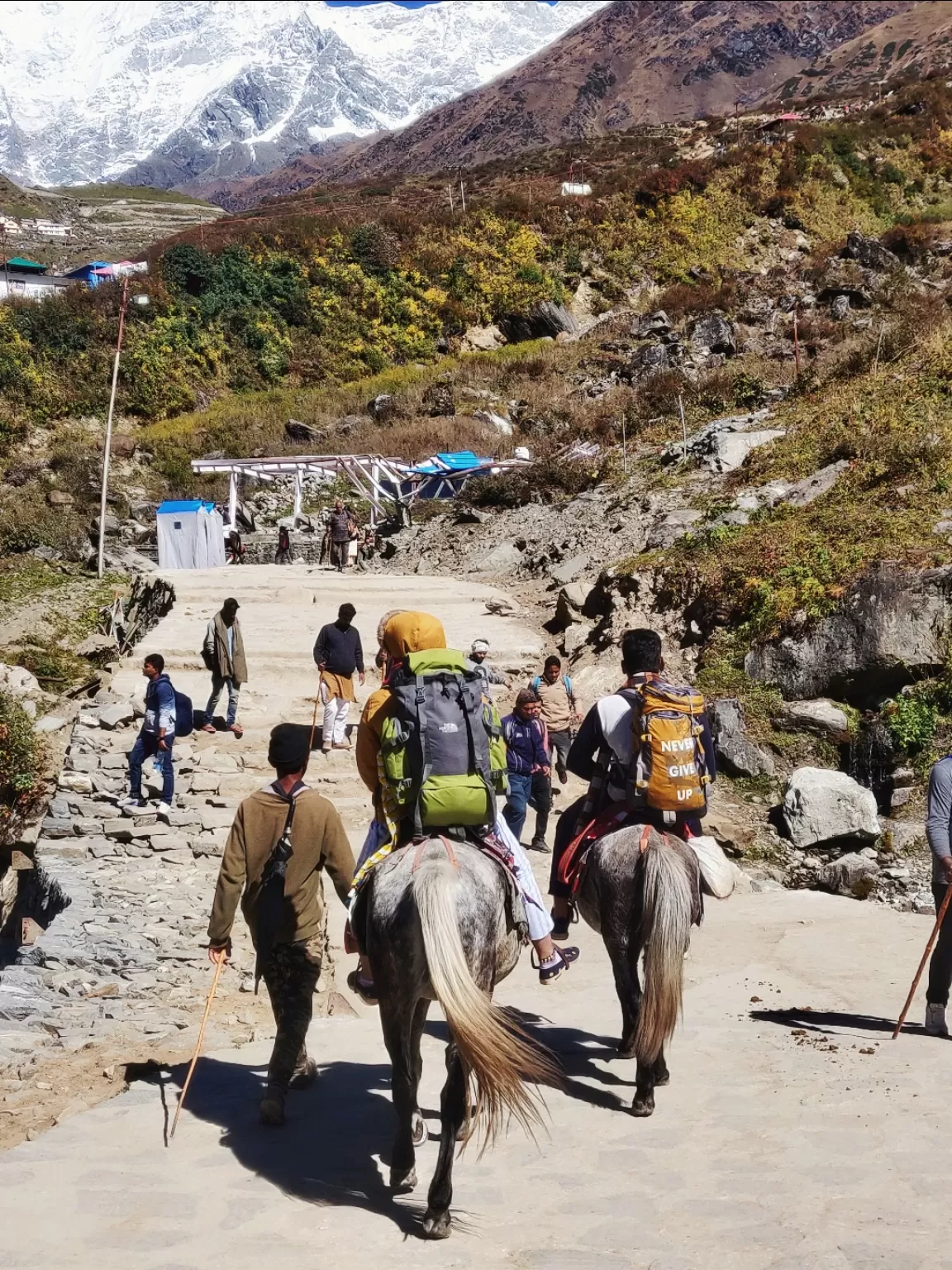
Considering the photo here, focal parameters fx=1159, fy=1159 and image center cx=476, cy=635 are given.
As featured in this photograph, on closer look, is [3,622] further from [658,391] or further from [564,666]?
[658,391]

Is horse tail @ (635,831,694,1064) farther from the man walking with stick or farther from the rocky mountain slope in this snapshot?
the rocky mountain slope

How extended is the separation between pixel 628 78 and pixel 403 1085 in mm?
138894

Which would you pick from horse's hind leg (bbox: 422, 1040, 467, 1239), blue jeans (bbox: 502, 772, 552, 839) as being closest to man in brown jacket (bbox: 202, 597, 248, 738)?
blue jeans (bbox: 502, 772, 552, 839)

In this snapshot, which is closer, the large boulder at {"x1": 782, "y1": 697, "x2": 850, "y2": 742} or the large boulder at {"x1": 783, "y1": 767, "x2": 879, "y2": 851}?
the large boulder at {"x1": 783, "y1": 767, "x2": 879, "y2": 851}

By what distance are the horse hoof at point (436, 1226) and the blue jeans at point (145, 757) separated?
7486 millimetres

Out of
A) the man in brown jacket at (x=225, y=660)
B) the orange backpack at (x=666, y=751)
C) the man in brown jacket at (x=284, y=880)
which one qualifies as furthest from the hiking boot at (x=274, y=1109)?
the man in brown jacket at (x=225, y=660)

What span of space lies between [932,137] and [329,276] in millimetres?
24240

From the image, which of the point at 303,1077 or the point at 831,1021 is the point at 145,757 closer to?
the point at 303,1077

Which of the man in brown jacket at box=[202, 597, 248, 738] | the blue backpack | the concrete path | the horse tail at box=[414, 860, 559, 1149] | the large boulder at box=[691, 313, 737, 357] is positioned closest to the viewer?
the concrete path

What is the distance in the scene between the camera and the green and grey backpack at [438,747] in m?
4.74

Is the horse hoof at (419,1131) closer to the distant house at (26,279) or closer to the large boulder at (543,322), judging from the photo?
the large boulder at (543,322)

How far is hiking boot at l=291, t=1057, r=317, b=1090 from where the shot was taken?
5.63 m

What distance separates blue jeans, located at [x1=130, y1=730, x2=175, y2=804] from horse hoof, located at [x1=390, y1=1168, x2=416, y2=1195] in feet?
23.5

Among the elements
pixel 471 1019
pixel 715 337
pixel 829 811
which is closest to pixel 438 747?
pixel 471 1019
